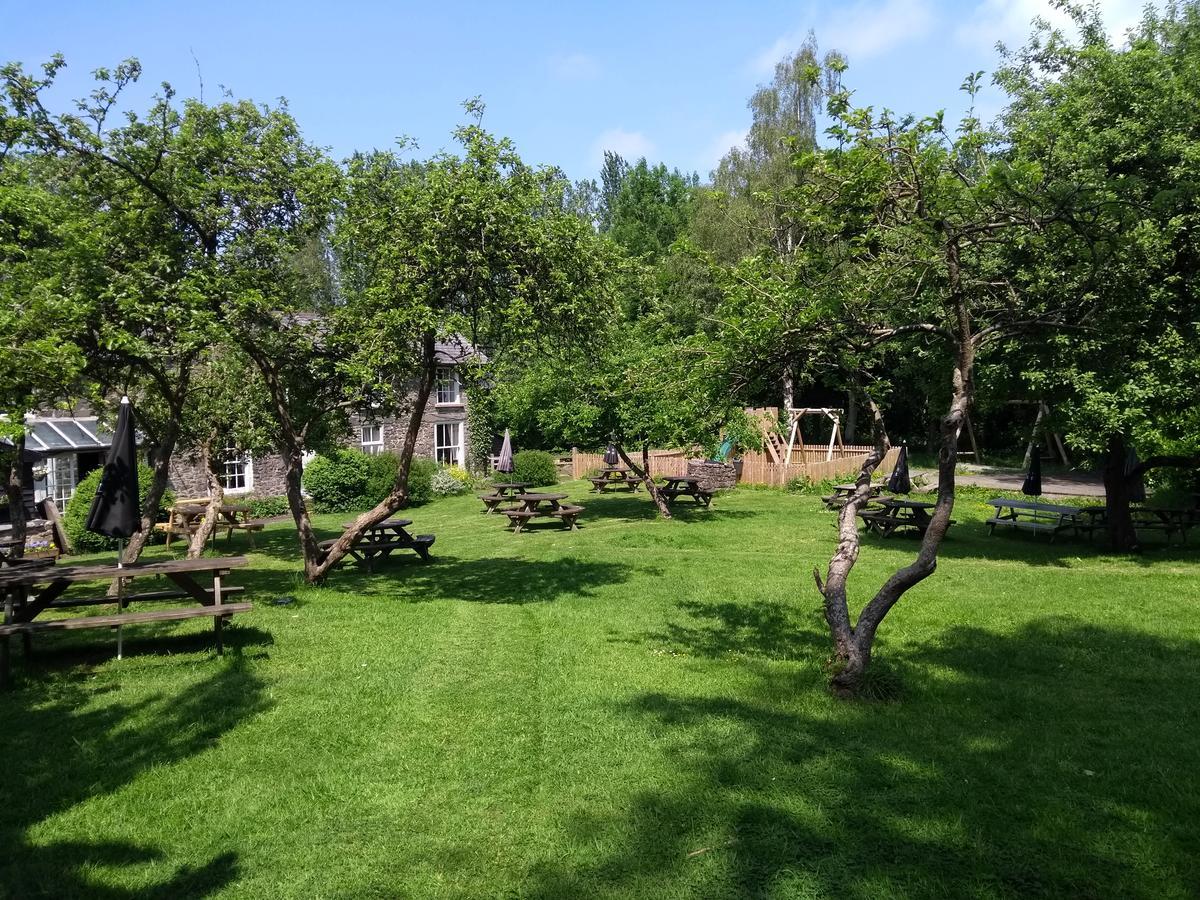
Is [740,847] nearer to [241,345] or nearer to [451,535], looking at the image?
[241,345]

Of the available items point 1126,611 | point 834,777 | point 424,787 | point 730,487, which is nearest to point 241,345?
point 424,787

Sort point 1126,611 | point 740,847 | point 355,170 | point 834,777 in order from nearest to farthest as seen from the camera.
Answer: point 740,847 → point 834,777 → point 1126,611 → point 355,170

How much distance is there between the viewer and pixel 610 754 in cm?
539

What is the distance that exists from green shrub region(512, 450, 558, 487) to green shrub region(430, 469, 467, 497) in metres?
2.02

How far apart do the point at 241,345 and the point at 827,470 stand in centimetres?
2070

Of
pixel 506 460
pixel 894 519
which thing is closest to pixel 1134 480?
pixel 894 519

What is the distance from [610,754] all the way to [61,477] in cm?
2107

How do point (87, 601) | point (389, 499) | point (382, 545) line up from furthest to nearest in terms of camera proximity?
point (382, 545), point (389, 499), point (87, 601)

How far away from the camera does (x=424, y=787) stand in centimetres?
496

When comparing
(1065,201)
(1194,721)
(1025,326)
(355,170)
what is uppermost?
(355,170)

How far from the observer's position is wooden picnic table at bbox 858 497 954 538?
15836 mm

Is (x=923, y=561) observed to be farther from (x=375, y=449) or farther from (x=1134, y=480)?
(x=375, y=449)

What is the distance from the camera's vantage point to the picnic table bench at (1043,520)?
15750mm

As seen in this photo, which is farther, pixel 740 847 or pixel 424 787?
pixel 424 787
